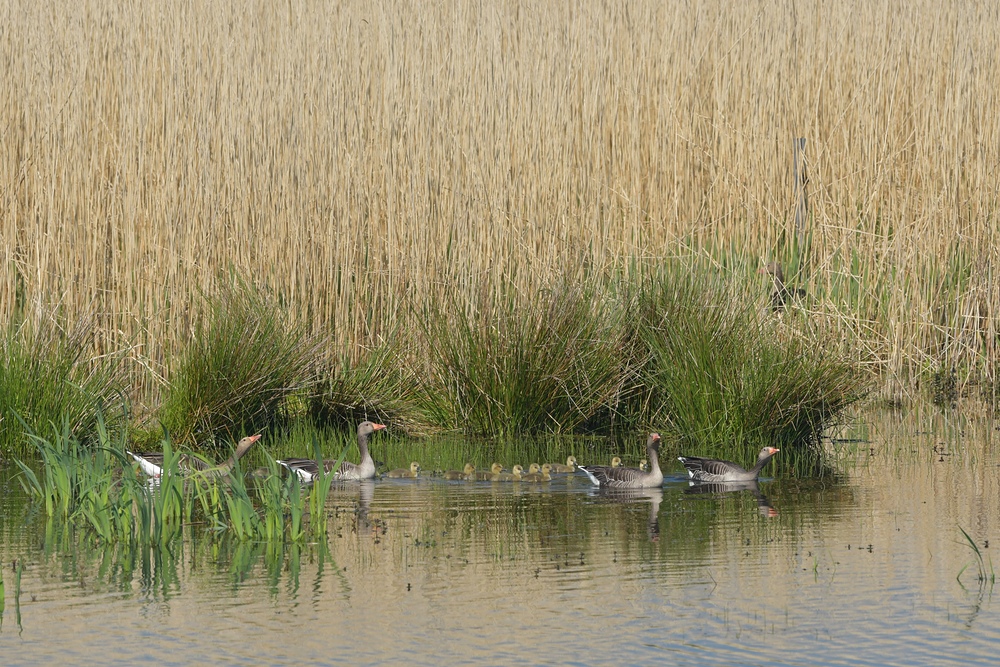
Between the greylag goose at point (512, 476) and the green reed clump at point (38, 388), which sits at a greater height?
the green reed clump at point (38, 388)

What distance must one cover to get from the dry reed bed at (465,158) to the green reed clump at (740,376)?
4.42 ft

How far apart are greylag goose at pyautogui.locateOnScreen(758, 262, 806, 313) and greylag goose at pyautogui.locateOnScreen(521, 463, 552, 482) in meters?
3.29

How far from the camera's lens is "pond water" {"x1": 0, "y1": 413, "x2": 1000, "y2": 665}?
6125 millimetres

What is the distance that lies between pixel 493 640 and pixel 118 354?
6.32 metres

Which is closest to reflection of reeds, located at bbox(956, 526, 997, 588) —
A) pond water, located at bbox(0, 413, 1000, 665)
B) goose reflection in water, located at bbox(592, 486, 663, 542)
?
pond water, located at bbox(0, 413, 1000, 665)

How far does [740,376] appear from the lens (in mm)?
11445

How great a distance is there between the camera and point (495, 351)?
39.6ft

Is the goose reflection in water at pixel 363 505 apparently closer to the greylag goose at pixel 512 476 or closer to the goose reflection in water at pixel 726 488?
the greylag goose at pixel 512 476

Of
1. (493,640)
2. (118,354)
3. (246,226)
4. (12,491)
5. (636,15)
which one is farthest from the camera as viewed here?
(636,15)

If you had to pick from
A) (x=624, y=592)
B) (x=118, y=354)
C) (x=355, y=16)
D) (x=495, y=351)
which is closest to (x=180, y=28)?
(x=355, y=16)

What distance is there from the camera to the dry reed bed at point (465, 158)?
12.6m

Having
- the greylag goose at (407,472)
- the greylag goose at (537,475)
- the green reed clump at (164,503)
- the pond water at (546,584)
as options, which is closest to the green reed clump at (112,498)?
the green reed clump at (164,503)

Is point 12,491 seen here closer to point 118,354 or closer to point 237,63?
point 118,354

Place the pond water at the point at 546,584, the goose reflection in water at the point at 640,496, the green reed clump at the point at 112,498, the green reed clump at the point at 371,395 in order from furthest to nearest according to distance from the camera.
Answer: the green reed clump at the point at 371,395 < the goose reflection in water at the point at 640,496 < the green reed clump at the point at 112,498 < the pond water at the point at 546,584
